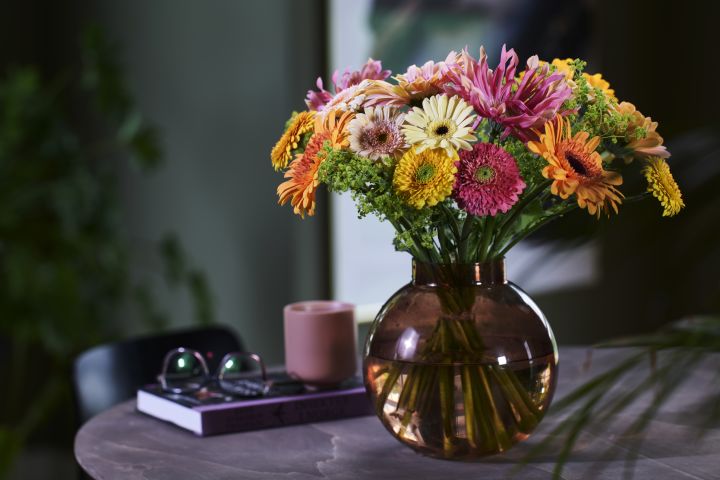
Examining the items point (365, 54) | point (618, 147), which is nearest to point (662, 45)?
point (365, 54)

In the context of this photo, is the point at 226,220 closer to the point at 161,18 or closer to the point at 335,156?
the point at 161,18

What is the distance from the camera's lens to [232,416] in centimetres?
119

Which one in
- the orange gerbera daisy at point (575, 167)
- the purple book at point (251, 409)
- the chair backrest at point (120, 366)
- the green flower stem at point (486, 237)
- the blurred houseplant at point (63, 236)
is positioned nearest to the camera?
the orange gerbera daisy at point (575, 167)

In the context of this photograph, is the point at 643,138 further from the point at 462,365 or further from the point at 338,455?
the point at 338,455

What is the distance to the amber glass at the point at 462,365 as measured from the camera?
0.98 m

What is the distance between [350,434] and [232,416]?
0.49ft

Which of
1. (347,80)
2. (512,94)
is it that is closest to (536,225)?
(512,94)

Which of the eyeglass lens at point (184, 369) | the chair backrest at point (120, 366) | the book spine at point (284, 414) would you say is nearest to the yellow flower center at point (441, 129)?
the book spine at point (284, 414)

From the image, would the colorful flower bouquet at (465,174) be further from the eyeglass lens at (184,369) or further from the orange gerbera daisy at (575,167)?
the eyeglass lens at (184,369)

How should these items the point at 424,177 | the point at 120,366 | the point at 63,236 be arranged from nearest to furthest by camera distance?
the point at 424,177 < the point at 120,366 < the point at 63,236

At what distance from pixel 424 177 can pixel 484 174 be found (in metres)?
0.06

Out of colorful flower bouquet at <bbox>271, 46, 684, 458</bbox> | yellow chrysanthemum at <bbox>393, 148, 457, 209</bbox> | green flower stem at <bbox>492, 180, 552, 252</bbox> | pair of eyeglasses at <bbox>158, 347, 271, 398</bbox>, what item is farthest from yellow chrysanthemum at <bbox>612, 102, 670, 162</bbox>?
pair of eyeglasses at <bbox>158, 347, 271, 398</bbox>

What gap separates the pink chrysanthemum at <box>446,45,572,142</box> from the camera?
930mm

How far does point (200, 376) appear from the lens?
132 cm
